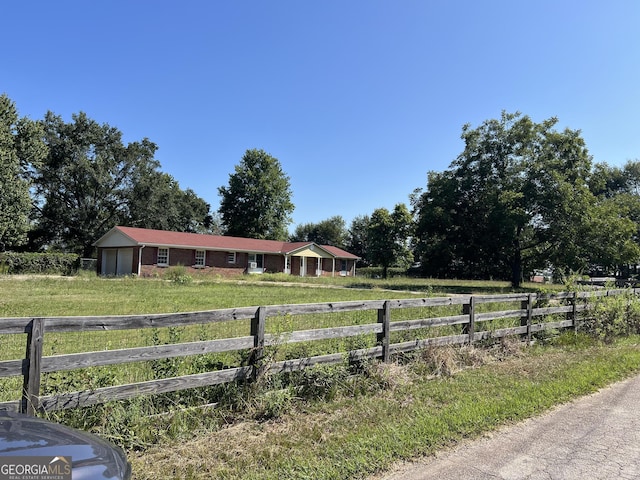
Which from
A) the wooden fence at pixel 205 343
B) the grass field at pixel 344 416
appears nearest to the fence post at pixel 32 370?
the wooden fence at pixel 205 343

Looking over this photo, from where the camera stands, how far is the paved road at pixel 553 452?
3.58 meters

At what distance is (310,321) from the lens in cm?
842

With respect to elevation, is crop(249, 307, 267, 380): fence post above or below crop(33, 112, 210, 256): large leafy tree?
below

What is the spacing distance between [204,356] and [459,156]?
114ft

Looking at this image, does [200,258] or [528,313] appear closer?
[528,313]

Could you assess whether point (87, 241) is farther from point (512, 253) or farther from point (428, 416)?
point (428, 416)

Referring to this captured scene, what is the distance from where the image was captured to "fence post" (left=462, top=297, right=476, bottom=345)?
7642mm

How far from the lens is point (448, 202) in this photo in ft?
115

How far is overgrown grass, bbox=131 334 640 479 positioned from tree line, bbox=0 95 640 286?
1348 cm

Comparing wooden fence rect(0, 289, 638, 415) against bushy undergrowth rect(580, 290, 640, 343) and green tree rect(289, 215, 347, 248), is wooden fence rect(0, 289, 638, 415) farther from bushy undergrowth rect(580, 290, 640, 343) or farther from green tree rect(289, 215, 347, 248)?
green tree rect(289, 215, 347, 248)

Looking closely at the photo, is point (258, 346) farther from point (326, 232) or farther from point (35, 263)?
point (326, 232)

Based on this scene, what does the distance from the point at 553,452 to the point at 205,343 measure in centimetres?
363

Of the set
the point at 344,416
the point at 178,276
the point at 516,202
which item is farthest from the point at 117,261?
the point at 344,416

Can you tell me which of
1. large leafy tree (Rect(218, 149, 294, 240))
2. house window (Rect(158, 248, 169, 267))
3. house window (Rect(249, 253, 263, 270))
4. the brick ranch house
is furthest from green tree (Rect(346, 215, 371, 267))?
house window (Rect(158, 248, 169, 267))
